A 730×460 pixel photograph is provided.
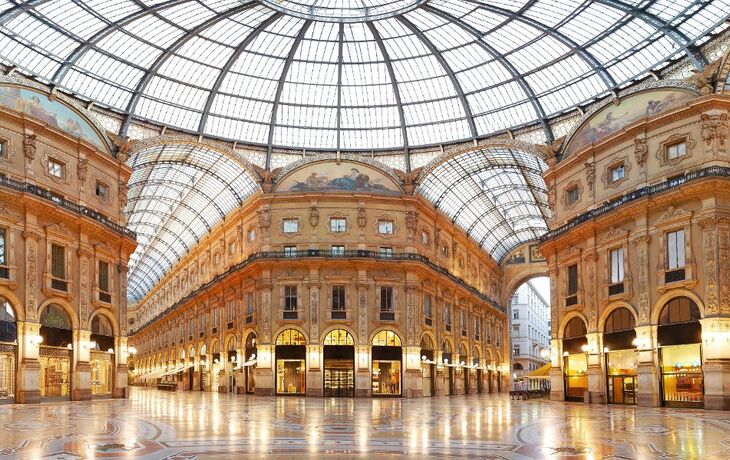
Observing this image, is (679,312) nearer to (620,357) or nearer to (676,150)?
(620,357)

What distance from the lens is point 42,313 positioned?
4747cm

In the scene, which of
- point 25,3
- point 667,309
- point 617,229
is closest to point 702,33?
point 617,229

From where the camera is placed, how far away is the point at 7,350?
144 feet

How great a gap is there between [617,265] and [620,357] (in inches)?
236

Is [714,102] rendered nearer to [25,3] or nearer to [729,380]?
[729,380]

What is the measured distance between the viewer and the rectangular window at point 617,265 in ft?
158

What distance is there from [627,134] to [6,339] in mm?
40632

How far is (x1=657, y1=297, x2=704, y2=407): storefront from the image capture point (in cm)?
4225

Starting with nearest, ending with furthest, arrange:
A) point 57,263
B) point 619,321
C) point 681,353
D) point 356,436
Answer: point 356,436 → point 681,353 → point 619,321 → point 57,263

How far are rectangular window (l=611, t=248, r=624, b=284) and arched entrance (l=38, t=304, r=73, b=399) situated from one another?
120 ft

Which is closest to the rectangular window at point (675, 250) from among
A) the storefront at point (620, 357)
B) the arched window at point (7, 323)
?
the storefront at point (620, 357)

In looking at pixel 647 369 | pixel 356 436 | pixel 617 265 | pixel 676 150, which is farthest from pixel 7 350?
pixel 676 150

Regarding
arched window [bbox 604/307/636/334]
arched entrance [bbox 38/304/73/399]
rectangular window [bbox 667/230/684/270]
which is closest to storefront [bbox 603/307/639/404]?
arched window [bbox 604/307/636/334]

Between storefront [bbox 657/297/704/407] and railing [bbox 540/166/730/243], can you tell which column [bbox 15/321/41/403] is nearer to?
railing [bbox 540/166/730/243]
